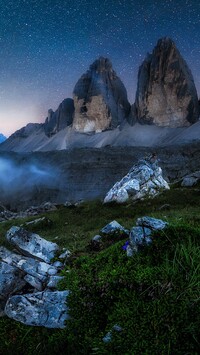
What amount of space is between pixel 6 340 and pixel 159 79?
21332 centimetres

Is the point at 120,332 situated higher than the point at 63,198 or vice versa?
the point at 120,332

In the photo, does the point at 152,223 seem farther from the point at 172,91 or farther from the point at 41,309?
the point at 172,91

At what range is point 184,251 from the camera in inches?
176

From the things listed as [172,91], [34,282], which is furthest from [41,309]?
[172,91]

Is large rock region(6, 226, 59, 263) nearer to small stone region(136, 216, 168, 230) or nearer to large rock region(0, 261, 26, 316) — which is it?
large rock region(0, 261, 26, 316)

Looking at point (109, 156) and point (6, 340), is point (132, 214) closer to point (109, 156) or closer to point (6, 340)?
point (6, 340)

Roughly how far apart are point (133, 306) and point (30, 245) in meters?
4.48

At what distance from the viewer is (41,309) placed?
4875 millimetres

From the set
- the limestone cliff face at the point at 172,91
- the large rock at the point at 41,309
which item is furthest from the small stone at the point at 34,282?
the limestone cliff face at the point at 172,91

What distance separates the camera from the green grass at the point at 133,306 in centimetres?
348

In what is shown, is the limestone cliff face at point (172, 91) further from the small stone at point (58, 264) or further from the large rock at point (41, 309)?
the large rock at point (41, 309)

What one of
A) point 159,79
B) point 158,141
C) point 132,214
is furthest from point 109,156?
point 159,79

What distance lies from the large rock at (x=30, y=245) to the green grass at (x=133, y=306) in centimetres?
A: 232

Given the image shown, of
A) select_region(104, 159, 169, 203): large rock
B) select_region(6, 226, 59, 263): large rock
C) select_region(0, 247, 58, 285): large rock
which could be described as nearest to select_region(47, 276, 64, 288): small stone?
select_region(0, 247, 58, 285): large rock
